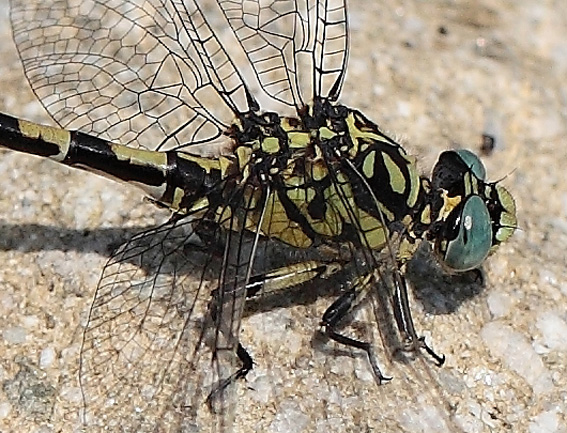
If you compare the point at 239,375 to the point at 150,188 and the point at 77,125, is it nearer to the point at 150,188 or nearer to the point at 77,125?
the point at 150,188

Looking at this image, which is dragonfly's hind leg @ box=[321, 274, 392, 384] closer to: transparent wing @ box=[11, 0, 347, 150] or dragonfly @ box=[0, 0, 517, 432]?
dragonfly @ box=[0, 0, 517, 432]

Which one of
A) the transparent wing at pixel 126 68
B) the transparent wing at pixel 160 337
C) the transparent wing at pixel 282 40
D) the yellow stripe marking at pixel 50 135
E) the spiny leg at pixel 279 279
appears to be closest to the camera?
the transparent wing at pixel 160 337

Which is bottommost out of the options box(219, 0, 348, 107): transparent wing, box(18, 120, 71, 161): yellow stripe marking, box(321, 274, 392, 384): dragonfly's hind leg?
box(321, 274, 392, 384): dragonfly's hind leg

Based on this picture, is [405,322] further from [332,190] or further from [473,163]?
[473,163]

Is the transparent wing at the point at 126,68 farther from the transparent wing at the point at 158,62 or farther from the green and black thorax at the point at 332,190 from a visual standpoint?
the green and black thorax at the point at 332,190

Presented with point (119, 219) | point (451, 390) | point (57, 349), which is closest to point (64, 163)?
point (119, 219)

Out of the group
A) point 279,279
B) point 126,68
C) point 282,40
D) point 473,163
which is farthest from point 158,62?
point 473,163

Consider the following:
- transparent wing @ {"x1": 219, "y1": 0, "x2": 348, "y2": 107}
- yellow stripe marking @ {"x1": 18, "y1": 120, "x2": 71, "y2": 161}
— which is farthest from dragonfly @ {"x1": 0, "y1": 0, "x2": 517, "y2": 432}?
transparent wing @ {"x1": 219, "y1": 0, "x2": 348, "y2": 107}

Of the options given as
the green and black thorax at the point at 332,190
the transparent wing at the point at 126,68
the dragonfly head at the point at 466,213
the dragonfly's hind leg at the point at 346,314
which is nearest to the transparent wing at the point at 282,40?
the transparent wing at the point at 126,68
